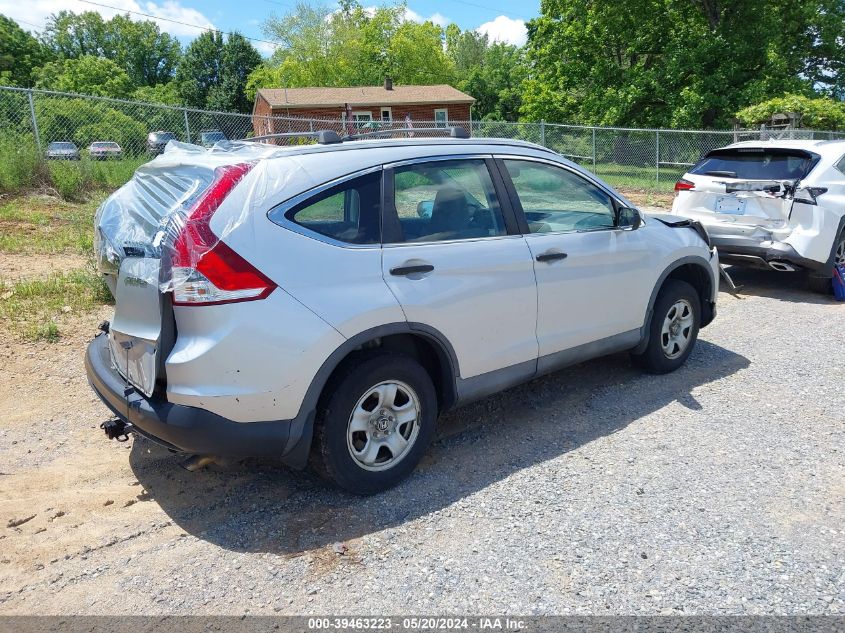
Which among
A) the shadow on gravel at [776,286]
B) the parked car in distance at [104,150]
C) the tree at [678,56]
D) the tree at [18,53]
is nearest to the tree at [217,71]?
the tree at [18,53]

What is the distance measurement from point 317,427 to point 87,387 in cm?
263

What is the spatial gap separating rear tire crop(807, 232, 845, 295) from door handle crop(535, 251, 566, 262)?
15.7ft

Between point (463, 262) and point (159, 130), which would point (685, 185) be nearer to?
point (463, 262)

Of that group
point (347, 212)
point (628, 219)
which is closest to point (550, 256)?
point (628, 219)

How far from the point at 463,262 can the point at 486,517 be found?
1357 mm

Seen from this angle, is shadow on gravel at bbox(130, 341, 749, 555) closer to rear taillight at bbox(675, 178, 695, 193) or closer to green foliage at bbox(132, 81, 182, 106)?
rear taillight at bbox(675, 178, 695, 193)

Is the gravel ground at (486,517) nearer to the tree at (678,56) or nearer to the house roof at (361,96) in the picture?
the tree at (678,56)

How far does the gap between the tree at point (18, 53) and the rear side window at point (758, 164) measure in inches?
2529

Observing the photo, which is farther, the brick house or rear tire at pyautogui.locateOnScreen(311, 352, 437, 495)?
the brick house

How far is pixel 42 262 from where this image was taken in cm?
785

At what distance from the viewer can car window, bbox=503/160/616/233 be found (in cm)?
420

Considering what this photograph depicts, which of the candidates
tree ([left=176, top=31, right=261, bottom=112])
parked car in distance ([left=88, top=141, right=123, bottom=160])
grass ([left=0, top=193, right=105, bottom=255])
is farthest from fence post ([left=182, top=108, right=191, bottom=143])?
tree ([left=176, top=31, right=261, bottom=112])

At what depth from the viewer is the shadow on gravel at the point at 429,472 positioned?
3258mm

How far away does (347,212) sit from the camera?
335cm
